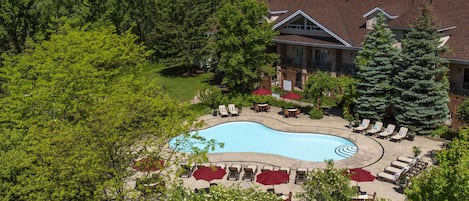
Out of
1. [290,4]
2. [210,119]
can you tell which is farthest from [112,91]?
[290,4]

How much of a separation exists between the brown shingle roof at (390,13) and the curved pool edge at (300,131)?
8.98 m

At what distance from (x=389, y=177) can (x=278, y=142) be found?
9.55 metres

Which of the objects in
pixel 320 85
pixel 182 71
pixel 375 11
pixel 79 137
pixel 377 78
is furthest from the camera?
pixel 182 71

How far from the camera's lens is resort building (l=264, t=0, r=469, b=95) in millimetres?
33125

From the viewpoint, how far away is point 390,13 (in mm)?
38656

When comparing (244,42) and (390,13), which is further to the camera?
(390,13)

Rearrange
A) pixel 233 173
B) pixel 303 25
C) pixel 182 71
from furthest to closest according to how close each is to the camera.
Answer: pixel 182 71
pixel 303 25
pixel 233 173

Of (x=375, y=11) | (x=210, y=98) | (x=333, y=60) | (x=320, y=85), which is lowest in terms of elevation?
(x=210, y=98)

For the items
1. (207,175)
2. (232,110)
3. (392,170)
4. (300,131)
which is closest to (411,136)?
(392,170)

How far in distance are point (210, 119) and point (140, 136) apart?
62.0ft

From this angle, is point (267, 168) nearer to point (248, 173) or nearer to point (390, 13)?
point (248, 173)

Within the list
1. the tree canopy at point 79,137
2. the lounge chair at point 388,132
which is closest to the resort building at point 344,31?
the lounge chair at point 388,132

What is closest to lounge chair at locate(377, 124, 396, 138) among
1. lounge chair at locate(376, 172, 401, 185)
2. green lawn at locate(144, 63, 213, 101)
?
lounge chair at locate(376, 172, 401, 185)

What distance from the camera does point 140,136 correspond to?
16000 mm
